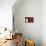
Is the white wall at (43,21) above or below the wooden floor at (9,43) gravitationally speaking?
above

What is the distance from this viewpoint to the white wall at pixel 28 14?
4.11m

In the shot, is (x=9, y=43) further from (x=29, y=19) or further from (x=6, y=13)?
(x=29, y=19)

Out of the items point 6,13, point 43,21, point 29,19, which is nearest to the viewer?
point 6,13

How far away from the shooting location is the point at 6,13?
3383mm

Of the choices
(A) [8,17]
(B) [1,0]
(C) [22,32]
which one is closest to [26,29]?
(C) [22,32]

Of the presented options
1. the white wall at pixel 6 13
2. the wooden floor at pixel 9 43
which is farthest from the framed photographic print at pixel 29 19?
the wooden floor at pixel 9 43

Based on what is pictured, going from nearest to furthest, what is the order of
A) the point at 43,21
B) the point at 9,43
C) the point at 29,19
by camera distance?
the point at 9,43
the point at 43,21
the point at 29,19

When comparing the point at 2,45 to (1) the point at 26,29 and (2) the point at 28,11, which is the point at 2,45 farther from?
(2) the point at 28,11

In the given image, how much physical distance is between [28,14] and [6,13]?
101 centimetres

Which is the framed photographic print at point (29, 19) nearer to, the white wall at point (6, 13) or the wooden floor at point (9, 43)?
the white wall at point (6, 13)

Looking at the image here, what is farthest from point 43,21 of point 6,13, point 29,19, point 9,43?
point 9,43

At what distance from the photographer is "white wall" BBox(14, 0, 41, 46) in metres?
4.11

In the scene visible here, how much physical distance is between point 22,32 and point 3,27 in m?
0.94

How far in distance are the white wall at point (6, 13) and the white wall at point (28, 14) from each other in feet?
2.37
